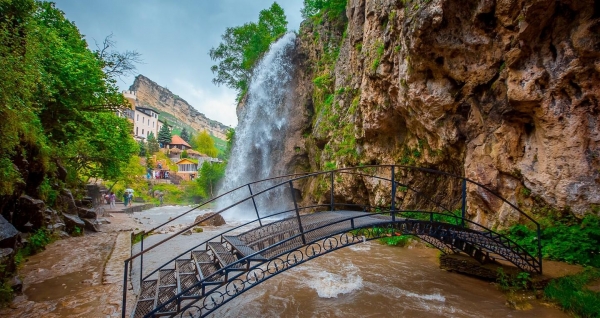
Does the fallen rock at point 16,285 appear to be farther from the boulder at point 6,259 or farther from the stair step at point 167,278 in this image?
the stair step at point 167,278

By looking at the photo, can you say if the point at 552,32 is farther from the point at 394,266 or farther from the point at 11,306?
the point at 11,306

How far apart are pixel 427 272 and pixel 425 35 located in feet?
21.3

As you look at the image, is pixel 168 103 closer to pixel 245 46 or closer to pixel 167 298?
pixel 245 46

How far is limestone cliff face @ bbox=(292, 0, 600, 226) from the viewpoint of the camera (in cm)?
635

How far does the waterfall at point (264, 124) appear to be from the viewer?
902 inches

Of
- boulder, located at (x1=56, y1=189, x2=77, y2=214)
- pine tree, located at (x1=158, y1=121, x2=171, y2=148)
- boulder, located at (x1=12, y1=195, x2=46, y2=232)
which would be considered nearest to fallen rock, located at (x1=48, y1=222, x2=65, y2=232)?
boulder, located at (x1=12, y1=195, x2=46, y2=232)

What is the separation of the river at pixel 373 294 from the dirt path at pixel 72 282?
3.24 ft

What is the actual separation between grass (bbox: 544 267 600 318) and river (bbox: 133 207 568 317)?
202 mm

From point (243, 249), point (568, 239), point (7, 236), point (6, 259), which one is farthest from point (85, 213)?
point (568, 239)

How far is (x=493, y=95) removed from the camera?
806 centimetres

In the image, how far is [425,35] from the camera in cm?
854

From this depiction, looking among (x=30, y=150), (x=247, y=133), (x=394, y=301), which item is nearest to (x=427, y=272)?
(x=394, y=301)

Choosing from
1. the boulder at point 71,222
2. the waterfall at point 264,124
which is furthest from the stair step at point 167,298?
the waterfall at point 264,124

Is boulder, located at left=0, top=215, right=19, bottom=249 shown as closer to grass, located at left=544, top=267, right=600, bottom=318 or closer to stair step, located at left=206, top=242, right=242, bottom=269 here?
stair step, located at left=206, top=242, right=242, bottom=269
